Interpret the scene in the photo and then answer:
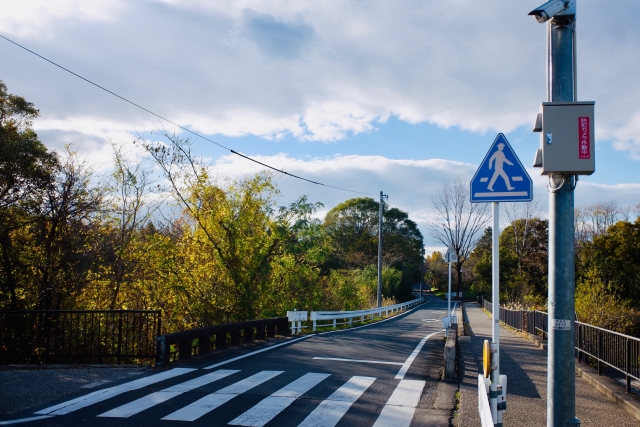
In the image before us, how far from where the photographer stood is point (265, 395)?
8.16 metres

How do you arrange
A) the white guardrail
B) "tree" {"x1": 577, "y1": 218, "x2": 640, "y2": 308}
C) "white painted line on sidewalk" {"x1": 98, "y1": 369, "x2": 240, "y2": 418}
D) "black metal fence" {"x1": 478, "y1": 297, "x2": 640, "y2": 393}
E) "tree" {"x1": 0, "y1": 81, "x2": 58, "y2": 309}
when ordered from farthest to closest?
"tree" {"x1": 577, "y1": 218, "x2": 640, "y2": 308} → the white guardrail → "tree" {"x1": 0, "y1": 81, "x2": 58, "y2": 309} → "black metal fence" {"x1": 478, "y1": 297, "x2": 640, "y2": 393} → "white painted line on sidewalk" {"x1": 98, "y1": 369, "x2": 240, "y2": 418}

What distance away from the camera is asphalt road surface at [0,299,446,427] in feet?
22.4

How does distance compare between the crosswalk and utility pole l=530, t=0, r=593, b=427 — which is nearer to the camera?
utility pole l=530, t=0, r=593, b=427

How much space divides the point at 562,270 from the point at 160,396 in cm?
601

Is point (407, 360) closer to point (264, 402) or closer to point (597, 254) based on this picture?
point (264, 402)

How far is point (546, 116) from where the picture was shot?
4691mm

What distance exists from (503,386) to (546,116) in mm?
2853

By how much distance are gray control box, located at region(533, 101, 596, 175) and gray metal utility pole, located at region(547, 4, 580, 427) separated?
15cm

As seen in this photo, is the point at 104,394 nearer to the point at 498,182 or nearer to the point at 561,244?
the point at 498,182

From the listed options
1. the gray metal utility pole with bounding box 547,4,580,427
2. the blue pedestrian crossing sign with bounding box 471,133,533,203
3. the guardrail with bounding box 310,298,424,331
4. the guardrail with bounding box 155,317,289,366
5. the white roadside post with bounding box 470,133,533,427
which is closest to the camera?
the gray metal utility pole with bounding box 547,4,580,427

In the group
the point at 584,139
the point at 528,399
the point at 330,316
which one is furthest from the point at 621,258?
the point at 584,139

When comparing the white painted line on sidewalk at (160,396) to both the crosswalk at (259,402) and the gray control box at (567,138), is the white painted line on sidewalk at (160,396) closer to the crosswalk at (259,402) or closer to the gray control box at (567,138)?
the crosswalk at (259,402)

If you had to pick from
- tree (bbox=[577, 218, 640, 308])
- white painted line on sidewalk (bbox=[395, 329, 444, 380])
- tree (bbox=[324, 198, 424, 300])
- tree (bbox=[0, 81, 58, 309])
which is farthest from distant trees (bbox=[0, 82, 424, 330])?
tree (bbox=[324, 198, 424, 300])

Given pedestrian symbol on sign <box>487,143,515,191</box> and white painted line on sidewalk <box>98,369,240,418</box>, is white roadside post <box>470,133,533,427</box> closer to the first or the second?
pedestrian symbol on sign <box>487,143,515,191</box>
